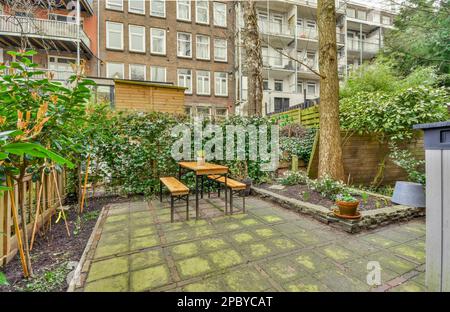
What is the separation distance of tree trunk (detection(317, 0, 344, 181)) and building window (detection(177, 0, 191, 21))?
45.2ft

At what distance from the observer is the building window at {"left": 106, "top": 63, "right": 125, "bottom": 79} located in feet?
43.5

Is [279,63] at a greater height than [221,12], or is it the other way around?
[221,12]

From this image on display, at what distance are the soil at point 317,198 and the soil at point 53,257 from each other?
3.46 metres

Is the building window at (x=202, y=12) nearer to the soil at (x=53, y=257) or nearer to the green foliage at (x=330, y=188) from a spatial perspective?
the green foliage at (x=330, y=188)

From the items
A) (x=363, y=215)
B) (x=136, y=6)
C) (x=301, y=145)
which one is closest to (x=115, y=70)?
(x=136, y=6)

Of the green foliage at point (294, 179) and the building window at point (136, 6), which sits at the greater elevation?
the building window at point (136, 6)

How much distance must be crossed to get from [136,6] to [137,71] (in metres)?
4.33

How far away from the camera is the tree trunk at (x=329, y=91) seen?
4141 mm

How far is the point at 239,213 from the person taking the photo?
11.9 ft

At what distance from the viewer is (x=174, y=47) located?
14.8 metres

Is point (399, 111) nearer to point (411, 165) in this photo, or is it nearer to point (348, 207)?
point (411, 165)

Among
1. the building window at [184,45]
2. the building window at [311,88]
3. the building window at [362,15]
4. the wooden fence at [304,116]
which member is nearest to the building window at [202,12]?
the building window at [184,45]

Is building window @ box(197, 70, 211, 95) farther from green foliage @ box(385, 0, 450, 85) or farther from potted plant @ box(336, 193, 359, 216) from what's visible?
potted plant @ box(336, 193, 359, 216)

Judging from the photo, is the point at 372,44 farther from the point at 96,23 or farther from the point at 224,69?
the point at 96,23
